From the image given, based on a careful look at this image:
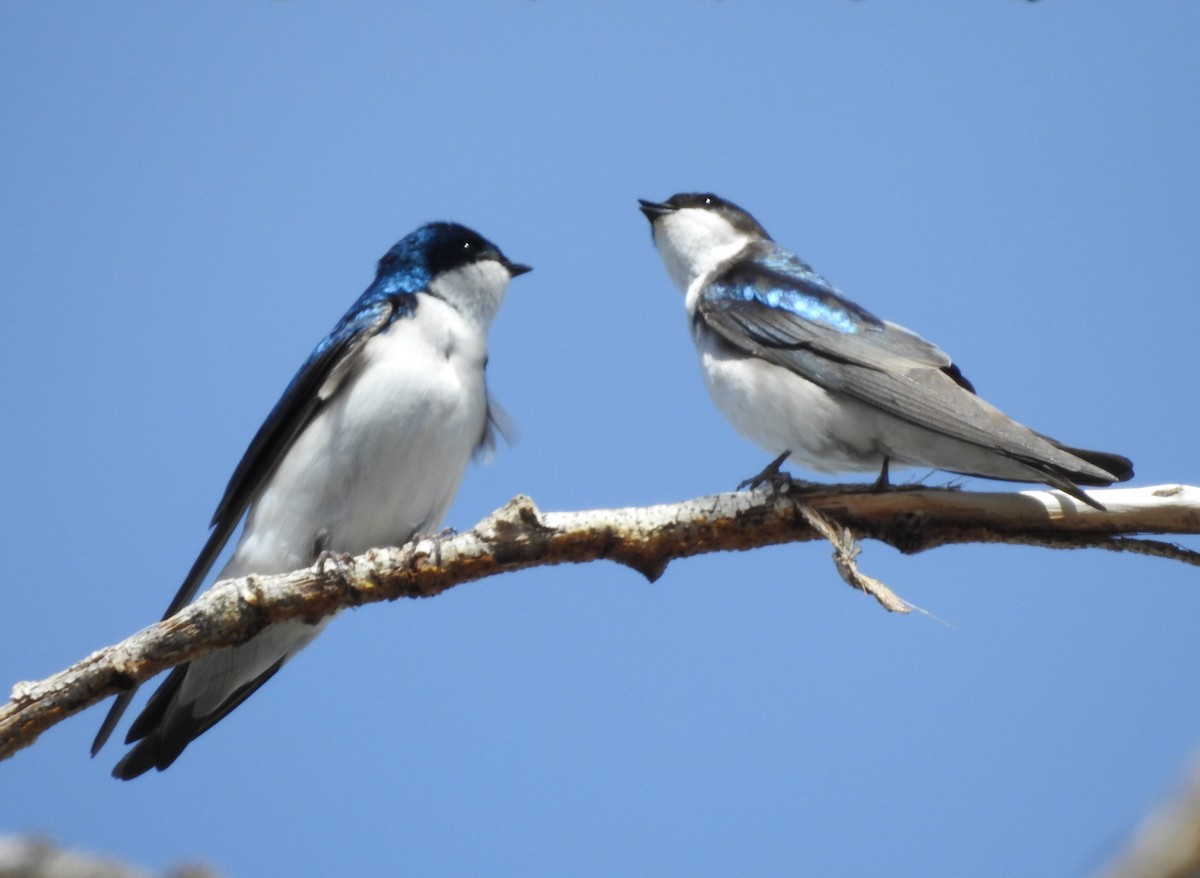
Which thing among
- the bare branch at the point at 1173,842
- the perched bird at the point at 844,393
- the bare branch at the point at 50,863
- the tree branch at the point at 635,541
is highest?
the perched bird at the point at 844,393

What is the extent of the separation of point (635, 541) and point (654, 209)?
2.43m

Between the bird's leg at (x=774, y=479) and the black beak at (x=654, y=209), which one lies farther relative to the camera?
the black beak at (x=654, y=209)

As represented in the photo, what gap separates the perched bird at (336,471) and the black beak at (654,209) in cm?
115

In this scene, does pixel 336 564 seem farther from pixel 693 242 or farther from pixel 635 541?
pixel 693 242

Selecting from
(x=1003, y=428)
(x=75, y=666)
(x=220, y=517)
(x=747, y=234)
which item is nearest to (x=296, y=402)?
(x=220, y=517)

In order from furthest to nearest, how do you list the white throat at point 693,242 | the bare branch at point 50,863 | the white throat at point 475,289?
the white throat at point 693,242, the white throat at point 475,289, the bare branch at point 50,863

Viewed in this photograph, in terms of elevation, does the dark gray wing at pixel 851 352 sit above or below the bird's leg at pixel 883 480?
above

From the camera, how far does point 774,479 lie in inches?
136

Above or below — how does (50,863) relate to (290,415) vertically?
below

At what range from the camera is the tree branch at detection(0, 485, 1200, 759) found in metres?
3.28

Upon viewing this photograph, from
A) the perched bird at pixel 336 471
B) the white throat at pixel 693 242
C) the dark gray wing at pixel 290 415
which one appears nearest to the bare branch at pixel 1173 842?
the perched bird at pixel 336 471

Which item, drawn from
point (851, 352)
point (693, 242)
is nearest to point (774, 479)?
point (851, 352)

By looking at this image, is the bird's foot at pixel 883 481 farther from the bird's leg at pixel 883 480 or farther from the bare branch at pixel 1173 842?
the bare branch at pixel 1173 842

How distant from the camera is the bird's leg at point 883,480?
3545 mm
